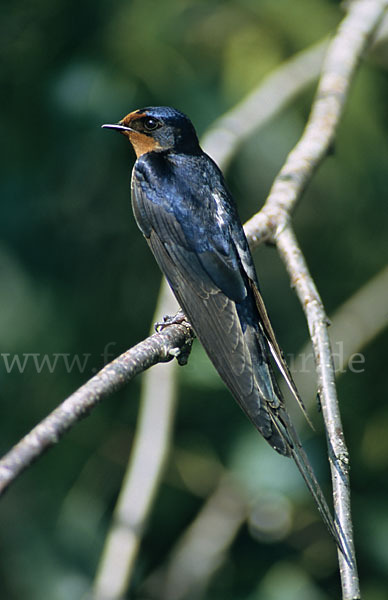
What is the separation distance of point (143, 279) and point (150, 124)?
825 mm

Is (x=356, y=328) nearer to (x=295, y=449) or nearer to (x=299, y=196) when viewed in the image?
(x=299, y=196)

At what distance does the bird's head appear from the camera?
8.59ft

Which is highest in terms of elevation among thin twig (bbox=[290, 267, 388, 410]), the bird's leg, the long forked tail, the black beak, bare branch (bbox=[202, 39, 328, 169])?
the black beak

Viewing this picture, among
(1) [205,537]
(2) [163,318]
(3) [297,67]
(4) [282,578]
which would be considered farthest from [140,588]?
(3) [297,67]

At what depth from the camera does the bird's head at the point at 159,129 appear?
8.59 feet

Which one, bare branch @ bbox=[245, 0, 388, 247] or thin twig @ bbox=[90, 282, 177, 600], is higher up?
bare branch @ bbox=[245, 0, 388, 247]

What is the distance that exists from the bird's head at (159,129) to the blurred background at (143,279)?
16 centimetres

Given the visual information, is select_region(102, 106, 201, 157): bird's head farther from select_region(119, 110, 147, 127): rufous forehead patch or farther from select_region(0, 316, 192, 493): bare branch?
select_region(0, 316, 192, 493): bare branch

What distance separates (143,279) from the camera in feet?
10.8

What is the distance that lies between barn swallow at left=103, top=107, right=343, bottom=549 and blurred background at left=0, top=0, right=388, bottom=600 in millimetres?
236

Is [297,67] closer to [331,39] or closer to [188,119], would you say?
[331,39]

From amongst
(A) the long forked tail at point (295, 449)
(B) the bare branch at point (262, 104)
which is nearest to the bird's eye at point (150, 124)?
(B) the bare branch at point (262, 104)

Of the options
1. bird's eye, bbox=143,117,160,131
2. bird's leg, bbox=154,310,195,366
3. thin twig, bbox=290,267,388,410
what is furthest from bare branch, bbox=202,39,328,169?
thin twig, bbox=290,267,388,410

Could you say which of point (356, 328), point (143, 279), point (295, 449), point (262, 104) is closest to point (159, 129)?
point (262, 104)
